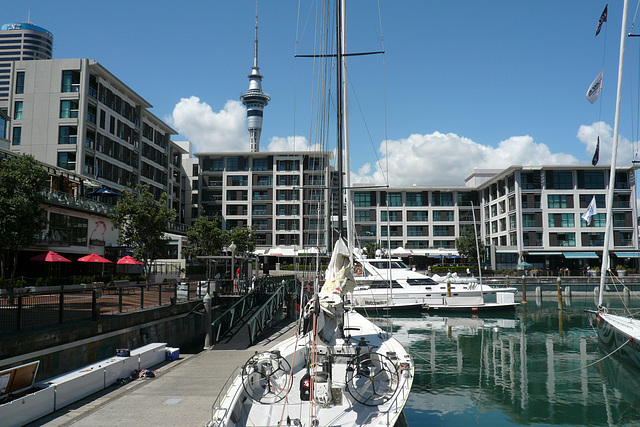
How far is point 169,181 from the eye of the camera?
7138 centimetres

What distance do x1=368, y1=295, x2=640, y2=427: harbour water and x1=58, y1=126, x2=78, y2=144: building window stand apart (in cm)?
3663

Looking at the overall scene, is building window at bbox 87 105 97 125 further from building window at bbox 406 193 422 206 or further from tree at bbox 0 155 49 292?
building window at bbox 406 193 422 206

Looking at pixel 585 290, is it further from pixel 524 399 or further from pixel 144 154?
pixel 144 154

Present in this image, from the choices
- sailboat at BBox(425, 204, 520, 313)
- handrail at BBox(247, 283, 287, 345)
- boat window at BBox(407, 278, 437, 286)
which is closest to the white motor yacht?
boat window at BBox(407, 278, 437, 286)

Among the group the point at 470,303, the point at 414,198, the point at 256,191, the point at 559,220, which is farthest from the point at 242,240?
the point at 559,220

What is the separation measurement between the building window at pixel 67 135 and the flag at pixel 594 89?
4498 centimetres

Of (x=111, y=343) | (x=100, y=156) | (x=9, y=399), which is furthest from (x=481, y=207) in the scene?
(x=9, y=399)

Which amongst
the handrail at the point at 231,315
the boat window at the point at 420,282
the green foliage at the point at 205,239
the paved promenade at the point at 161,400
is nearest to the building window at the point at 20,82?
the green foliage at the point at 205,239

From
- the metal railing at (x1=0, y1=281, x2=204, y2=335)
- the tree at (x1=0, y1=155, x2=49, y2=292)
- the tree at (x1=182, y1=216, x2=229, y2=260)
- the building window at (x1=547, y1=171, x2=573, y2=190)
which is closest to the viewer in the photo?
the metal railing at (x1=0, y1=281, x2=204, y2=335)

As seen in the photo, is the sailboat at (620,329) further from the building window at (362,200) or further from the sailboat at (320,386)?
the building window at (362,200)

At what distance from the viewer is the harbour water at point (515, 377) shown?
47.0 ft

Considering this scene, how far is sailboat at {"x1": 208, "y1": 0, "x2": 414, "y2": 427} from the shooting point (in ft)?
30.2

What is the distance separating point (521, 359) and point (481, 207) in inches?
2625

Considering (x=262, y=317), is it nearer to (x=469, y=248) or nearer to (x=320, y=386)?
(x=320, y=386)
